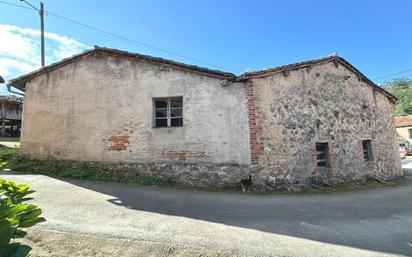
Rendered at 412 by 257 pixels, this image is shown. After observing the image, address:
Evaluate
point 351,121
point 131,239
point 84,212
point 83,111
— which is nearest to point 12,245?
point 131,239

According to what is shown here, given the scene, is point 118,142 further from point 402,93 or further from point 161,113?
point 402,93

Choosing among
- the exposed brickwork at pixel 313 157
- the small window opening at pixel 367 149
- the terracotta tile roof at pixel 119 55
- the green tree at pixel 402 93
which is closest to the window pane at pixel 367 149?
the small window opening at pixel 367 149

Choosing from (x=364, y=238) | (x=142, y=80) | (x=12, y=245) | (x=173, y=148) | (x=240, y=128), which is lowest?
(x=364, y=238)

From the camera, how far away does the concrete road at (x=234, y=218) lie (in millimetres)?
4207

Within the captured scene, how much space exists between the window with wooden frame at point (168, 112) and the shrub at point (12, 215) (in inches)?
280

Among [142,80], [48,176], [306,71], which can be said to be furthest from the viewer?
[306,71]

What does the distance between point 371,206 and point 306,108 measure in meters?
4.00

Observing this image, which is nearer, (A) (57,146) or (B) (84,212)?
(B) (84,212)

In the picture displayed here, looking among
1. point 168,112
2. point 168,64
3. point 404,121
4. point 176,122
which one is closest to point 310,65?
point 168,64

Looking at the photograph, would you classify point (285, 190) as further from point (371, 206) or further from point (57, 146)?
point (57, 146)

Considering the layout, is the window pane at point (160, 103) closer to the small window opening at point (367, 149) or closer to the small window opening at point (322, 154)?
the small window opening at point (322, 154)

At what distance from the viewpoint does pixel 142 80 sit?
9.31 m

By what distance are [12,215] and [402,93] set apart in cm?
8581

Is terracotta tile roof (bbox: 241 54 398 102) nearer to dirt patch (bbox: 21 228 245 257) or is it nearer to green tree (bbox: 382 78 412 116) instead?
dirt patch (bbox: 21 228 245 257)
